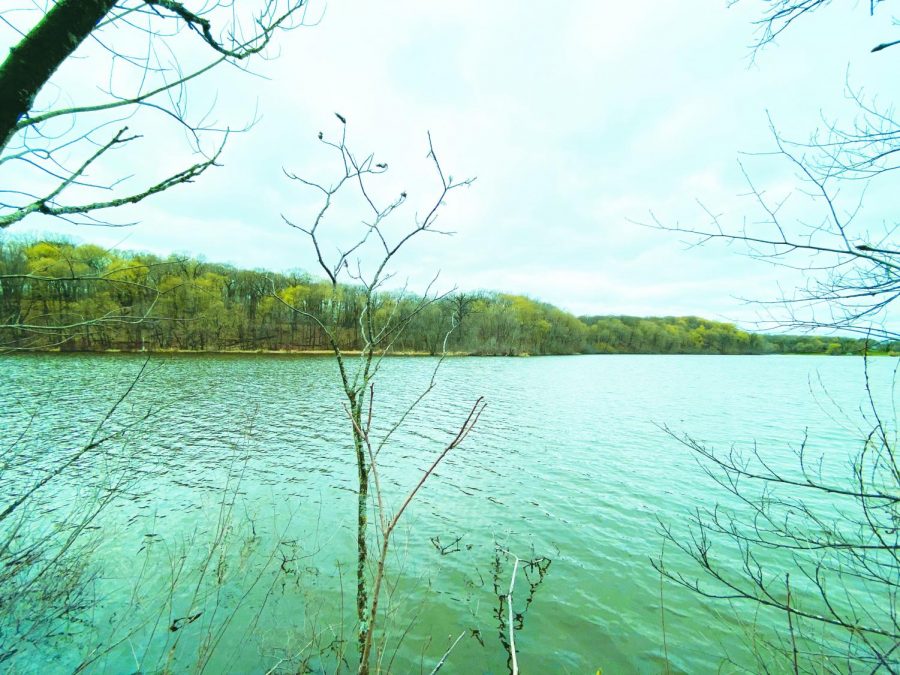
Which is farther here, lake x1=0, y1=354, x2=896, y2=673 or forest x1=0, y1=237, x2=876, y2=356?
forest x1=0, y1=237, x2=876, y2=356

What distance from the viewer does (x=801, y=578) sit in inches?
280

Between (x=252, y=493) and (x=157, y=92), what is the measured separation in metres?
10.6

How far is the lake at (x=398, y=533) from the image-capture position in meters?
5.26

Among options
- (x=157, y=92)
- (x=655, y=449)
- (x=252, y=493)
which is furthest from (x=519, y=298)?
(x=157, y=92)

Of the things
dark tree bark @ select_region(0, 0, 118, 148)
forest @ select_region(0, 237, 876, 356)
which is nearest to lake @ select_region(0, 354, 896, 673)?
dark tree bark @ select_region(0, 0, 118, 148)

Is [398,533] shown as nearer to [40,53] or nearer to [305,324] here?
[40,53]

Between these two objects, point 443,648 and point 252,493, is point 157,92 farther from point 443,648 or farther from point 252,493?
point 252,493

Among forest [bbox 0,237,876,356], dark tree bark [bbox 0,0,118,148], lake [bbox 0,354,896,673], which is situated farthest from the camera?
forest [bbox 0,237,876,356]

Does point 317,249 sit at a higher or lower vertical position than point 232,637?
higher

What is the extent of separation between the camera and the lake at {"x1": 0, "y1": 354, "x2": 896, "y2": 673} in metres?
5.26

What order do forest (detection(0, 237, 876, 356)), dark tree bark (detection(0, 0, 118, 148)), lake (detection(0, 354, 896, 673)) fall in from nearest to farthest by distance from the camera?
dark tree bark (detection(0, 0, 118, 148)) < lake (detection(0, 354, 896, 673)) < forest (detection(0, 237, 876, 356))

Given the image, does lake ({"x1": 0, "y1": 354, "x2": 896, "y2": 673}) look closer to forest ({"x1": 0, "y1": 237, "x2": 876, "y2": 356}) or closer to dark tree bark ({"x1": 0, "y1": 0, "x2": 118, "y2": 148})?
dark tree bark ({"x1": 0, "y1": 0, "x2": 118, "y2": 148})

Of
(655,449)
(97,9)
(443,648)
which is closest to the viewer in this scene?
(97,9)

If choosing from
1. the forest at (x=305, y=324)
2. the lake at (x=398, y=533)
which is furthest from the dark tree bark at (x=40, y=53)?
the forest at (x=305, y=324)
